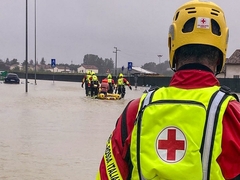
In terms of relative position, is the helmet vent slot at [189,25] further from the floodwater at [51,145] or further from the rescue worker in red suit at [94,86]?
the rescue worker in red suit at [94,86]

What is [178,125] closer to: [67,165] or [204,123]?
[204,123]

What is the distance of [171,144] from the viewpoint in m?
2.11

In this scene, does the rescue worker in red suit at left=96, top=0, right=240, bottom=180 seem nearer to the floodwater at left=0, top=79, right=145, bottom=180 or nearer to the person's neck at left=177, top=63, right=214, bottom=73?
the person's neck at left=177, top=63, right=214, bottom=73

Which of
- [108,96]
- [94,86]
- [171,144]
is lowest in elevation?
[108,96]

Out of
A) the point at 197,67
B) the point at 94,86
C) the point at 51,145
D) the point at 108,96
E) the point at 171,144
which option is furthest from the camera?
the point at 94,86

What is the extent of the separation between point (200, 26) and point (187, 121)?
1.52ft

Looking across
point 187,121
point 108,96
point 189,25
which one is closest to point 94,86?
point 108,96

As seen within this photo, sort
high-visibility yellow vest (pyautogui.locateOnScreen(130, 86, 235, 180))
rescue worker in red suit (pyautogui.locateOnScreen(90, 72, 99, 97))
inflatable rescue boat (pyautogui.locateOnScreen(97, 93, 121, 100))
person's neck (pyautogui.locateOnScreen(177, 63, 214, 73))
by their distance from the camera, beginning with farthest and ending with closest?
1. rescue worker in red suit (pyautogui.locateOnScreen(90, 72, 99, 97))
2. inflatable rescue boat (pyautogui.locateOnScreen(97, 93, 121, 100))
3. person's neck (pyautogui.locateOnScreen(177, 63, 214, 73))
4. high-visibility yellow vest (pyautogui.locateOnScreen(130, 86, 235, 180))

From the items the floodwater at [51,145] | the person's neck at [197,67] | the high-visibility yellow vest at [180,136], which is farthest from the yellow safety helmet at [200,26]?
the floodwater at [51,145]

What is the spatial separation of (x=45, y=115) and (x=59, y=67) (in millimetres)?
143690

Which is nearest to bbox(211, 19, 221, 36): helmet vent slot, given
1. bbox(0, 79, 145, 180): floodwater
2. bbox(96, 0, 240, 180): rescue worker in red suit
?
bbox(96, 0, 240, 180): rescue worker in red suit

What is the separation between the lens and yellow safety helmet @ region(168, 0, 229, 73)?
227 cm

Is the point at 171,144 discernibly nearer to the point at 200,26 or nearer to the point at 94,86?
the point at 200,26

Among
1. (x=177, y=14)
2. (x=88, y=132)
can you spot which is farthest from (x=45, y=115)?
(x=177, y=14)
